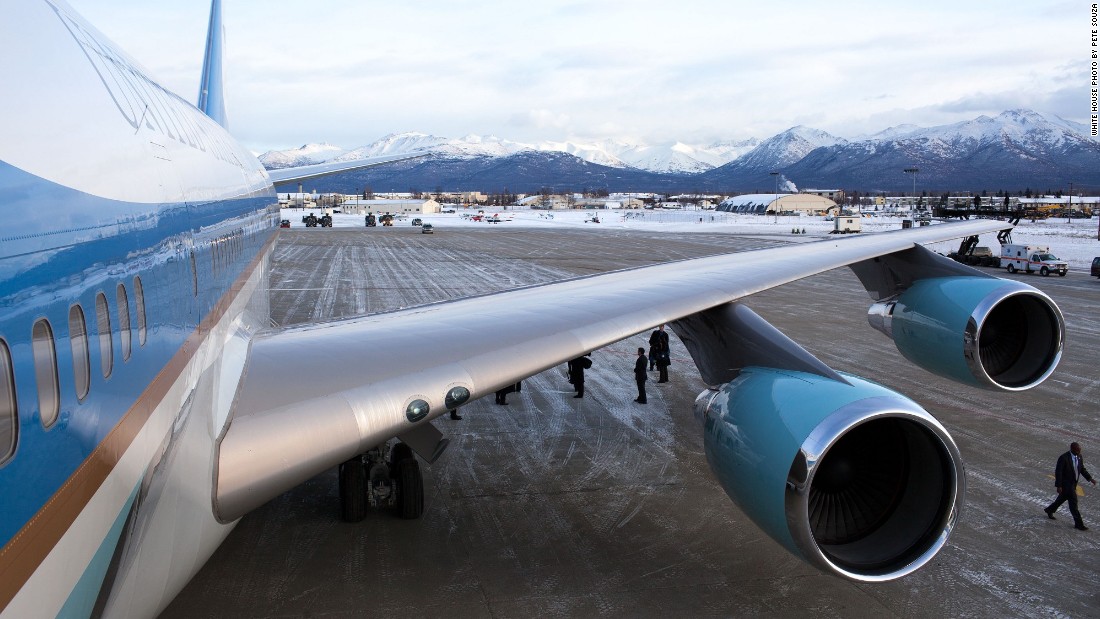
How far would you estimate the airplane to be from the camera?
2791mm

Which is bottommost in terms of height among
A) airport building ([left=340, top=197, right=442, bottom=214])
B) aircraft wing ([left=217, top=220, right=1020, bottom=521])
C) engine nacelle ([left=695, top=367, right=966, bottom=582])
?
airport building ([left=340, top=197, right=442, bottom=214])

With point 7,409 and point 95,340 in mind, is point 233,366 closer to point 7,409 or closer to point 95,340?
point 95,340

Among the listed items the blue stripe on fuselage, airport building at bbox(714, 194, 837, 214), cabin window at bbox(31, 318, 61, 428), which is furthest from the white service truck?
airport building at bbox(714, 194, 837, 214)

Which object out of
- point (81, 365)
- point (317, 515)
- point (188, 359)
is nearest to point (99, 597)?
point (81, 365)

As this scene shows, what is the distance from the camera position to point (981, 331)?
886cm

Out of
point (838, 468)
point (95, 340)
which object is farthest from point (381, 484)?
point (95, 340)

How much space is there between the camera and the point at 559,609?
6.95m

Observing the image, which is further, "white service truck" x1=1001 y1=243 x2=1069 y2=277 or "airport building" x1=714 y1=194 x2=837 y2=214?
"airport building" x1=714 y1=194 x2=837 y2=214

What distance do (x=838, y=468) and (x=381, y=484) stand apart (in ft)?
16.4

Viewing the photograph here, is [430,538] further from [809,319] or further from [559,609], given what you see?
[809,319]

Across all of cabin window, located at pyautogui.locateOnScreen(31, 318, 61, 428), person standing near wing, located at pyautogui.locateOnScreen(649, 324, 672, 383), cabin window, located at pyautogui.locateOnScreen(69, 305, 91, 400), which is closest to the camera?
cabin window, located at pyautogui.locateOnScreen(31, 318, 61, 428)

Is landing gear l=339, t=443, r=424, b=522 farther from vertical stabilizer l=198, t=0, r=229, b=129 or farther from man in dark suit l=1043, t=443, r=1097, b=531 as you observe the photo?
vertical stabilizer l=198, t=0, r=229, b=129

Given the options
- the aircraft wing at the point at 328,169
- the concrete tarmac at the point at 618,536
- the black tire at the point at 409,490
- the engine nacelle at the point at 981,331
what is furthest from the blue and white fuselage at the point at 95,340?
the aircraft wing at the point at 328,169

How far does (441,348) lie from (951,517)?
3759 millimetres
